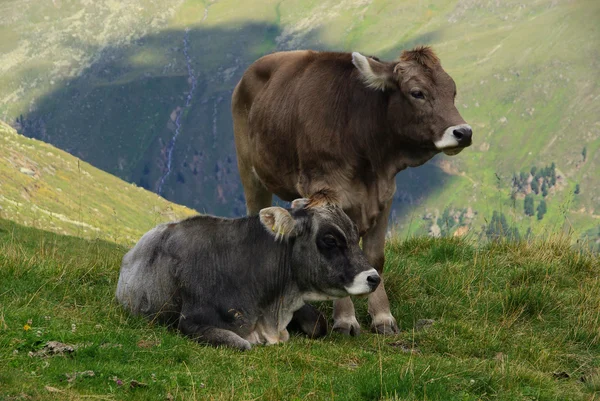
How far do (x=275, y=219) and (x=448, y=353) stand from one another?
273 cm

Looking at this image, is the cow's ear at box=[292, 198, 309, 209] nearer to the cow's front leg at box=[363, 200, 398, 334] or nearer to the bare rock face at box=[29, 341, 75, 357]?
the cow's front leg at box=[363, 200, 398, 334]

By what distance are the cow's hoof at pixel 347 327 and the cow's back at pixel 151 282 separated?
7.22ft

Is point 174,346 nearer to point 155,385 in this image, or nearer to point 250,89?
point 155,385

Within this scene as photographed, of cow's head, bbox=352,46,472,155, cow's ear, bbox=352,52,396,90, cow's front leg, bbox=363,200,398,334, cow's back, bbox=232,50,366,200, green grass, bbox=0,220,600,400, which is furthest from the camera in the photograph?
cow's front leg, bbox=363,200,398,334

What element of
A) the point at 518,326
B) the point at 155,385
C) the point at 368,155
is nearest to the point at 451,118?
the point at 368,155

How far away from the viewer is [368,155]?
11531mm

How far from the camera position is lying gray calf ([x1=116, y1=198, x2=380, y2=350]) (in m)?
10.3

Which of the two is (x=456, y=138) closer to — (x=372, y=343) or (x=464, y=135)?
(x=464, y=135)

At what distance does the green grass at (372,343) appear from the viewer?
7.93 meters

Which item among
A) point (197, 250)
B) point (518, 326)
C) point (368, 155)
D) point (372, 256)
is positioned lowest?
point (518, 326)

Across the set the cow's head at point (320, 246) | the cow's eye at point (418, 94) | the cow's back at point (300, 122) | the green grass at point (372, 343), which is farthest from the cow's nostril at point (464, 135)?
the green grass at point (372, 343)

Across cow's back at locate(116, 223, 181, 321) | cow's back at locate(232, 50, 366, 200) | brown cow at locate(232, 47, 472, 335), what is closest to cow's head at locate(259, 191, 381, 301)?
brown cow at locate(232, 47, 472, 335)

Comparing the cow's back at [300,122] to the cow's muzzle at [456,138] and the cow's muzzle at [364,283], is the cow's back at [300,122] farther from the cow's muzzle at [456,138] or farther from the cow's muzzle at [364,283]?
the cow's muzzle at [364,283]

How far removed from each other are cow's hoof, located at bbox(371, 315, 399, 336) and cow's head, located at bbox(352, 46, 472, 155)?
251 centimetres
